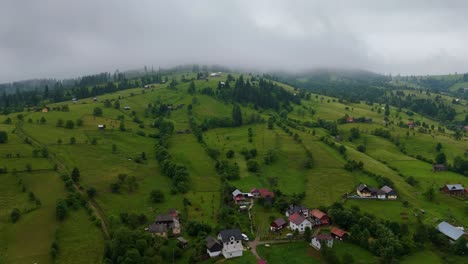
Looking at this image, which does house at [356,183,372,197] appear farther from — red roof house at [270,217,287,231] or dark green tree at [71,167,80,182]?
dark green tree at [71,167,80,182]

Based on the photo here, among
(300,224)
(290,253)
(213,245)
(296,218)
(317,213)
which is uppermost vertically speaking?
(213,245)

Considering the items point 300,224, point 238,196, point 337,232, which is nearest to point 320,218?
point 300,224

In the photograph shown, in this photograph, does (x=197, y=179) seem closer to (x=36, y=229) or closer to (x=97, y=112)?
(x=36, y=229)

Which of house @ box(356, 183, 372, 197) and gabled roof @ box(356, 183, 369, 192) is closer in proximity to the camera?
gabled roof @ box(356, 183, 369, 192)

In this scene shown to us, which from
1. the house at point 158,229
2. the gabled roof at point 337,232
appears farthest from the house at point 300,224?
the house at point 158,229

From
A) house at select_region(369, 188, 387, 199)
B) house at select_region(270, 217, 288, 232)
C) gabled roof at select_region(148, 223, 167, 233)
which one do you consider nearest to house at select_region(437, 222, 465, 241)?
house at select_region(369, 188, 387, 199)

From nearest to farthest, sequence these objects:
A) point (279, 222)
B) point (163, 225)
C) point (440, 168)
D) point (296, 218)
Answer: point (163, 225) → point (279, 222) → point (296, 218) → point (440, 168)

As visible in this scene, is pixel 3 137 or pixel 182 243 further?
pixel 3 137

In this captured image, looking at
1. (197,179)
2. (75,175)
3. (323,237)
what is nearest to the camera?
(323,237)

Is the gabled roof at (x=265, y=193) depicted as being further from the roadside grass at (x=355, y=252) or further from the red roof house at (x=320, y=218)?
the roadside grass at (x=355, y=252)
